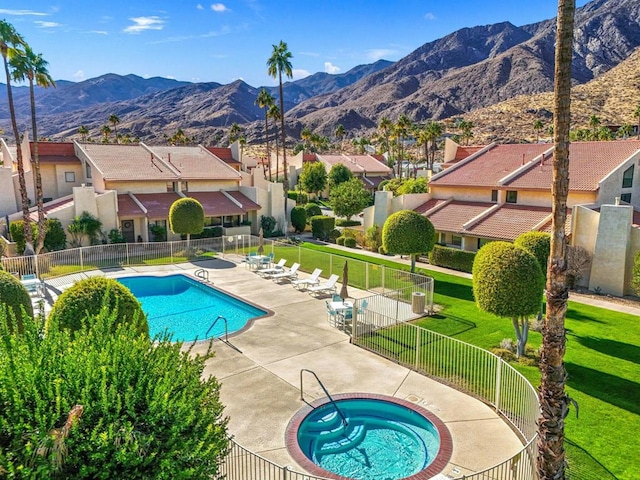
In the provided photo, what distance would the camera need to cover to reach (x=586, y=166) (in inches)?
1115

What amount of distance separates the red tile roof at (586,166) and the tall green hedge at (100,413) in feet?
86.6

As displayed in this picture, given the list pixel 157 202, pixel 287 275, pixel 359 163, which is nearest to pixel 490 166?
pixel 287 275

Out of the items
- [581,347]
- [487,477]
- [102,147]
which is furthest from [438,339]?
[102,147]

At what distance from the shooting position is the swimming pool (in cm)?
973

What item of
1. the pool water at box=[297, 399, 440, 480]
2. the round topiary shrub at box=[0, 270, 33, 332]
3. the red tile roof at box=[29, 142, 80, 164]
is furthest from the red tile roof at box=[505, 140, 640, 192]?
the red tile roof at box=[29, 142, 80, 164]

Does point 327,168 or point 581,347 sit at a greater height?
point 327,168

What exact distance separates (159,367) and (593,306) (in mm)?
20584

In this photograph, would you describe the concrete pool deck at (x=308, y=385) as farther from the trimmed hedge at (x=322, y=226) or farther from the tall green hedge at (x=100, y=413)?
the trimmed hedge at (x=322, y=226)

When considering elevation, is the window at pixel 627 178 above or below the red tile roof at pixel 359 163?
below

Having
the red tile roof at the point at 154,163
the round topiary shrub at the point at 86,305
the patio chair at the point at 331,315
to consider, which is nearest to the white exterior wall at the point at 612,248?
the patio chair at the point at 331,315

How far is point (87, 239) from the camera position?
107 feet

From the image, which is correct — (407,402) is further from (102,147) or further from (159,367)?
Result: (102,147)

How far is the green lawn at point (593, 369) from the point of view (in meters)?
9.87

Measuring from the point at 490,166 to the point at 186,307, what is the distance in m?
24.2
